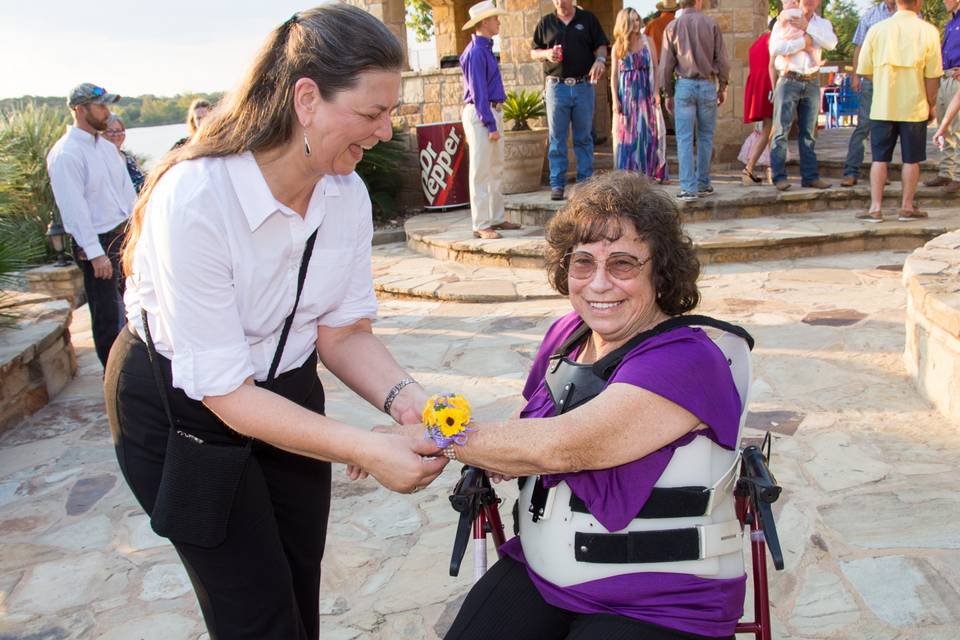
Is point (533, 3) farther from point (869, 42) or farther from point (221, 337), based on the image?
point (221, 337)

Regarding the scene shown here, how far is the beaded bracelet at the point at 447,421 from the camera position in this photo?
6.32 ft

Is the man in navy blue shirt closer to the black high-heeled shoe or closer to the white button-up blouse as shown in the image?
the black high-heeled shoe

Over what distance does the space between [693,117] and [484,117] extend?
1.95m

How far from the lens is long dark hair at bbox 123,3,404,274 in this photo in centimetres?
175

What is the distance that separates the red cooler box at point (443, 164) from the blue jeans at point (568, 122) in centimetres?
196

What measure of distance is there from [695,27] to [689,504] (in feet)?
22.2

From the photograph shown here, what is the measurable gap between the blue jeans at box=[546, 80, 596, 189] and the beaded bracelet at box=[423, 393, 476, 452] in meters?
6.93

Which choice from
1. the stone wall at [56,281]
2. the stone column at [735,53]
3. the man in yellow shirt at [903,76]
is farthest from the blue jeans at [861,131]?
the stone wall at [56,281]

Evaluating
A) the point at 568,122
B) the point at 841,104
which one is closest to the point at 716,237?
the point at 568,122

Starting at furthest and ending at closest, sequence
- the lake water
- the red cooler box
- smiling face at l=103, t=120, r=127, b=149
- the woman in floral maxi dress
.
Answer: the red cooler box
the woman in floral maxi dress
smiling face at l=103, t=120, r=127, b=149
the lake water

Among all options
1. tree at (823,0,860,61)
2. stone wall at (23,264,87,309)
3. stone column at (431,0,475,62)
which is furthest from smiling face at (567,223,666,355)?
tree at (823,0,860,61)

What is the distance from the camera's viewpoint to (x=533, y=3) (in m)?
10.2

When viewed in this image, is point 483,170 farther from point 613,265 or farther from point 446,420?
point 446,420

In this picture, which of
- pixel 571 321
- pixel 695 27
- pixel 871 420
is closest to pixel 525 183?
pixel 695 27
